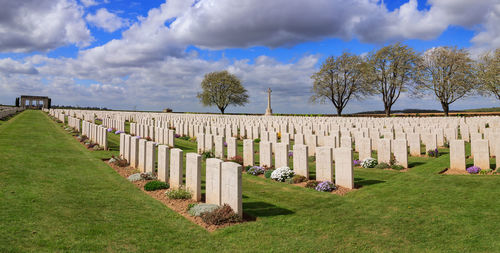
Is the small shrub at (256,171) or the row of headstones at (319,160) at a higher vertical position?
the row of headstones at (319,160)

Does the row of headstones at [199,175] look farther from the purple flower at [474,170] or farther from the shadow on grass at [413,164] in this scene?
the shadow on grass at [413,164]

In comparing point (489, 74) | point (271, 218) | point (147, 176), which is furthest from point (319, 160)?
point (489, 74)

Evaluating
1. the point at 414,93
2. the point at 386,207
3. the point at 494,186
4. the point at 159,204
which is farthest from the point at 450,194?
the point at 414,93

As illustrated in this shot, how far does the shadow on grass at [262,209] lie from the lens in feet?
21.4

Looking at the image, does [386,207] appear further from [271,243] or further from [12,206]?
[12,206]

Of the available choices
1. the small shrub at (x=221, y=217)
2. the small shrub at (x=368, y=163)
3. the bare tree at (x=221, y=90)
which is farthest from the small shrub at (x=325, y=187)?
the bare tree at (x=221, y=90)

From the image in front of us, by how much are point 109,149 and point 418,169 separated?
1423cm

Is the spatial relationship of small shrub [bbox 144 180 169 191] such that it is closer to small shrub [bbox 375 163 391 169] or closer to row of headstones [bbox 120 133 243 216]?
row of headstones [bbox 120 133 243 216]

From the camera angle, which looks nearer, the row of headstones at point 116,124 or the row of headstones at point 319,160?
the row of headstones at point 319,160

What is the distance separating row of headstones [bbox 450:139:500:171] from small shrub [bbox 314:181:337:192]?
519 centimetres

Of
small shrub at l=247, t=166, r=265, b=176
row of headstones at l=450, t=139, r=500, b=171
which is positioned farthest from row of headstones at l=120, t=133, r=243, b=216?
row of headstones at l=450, t=139, r=500, b=171

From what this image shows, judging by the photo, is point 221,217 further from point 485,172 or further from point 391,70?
point 391,70

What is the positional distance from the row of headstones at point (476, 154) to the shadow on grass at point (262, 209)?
736cm

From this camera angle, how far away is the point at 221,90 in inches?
2712
